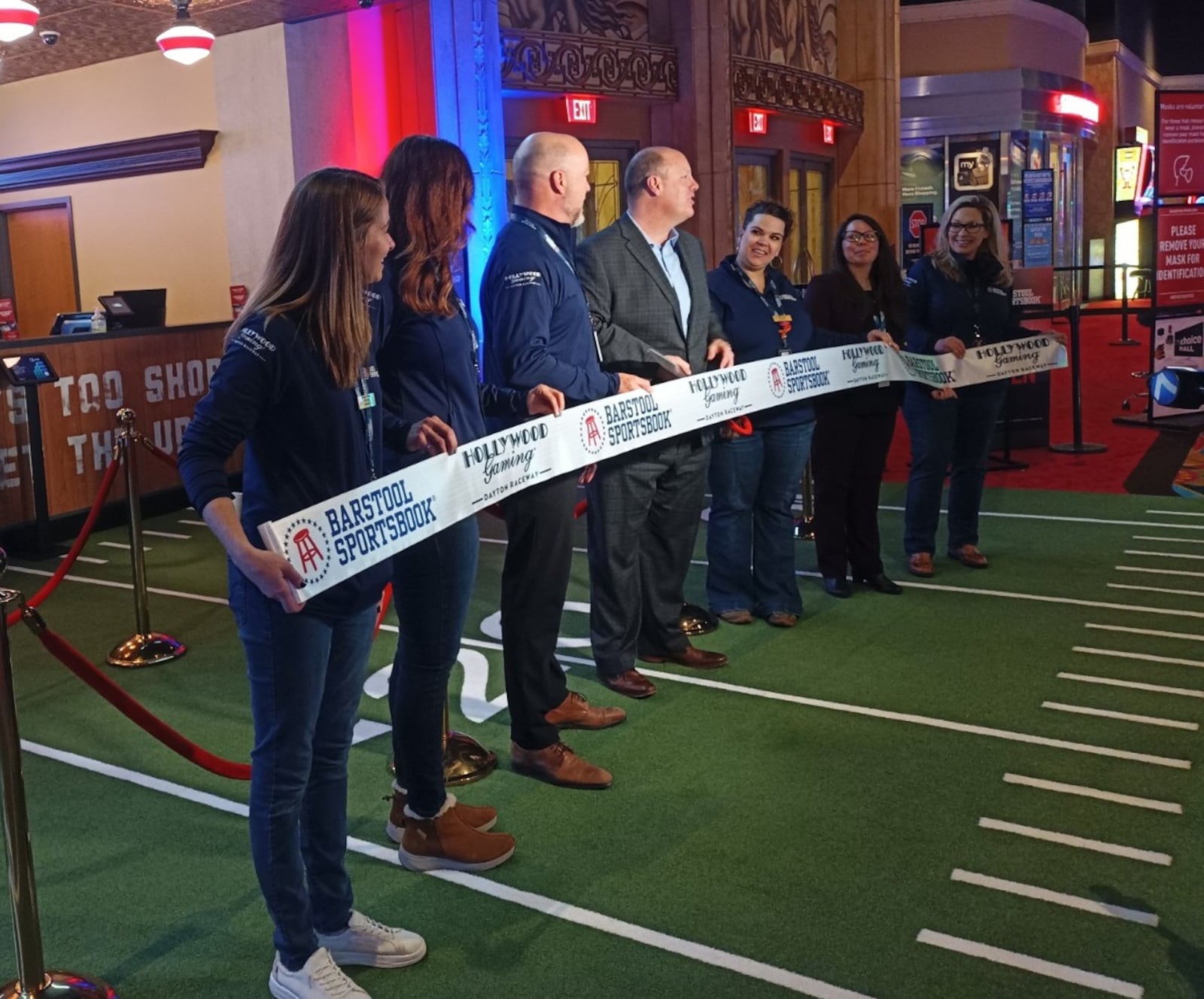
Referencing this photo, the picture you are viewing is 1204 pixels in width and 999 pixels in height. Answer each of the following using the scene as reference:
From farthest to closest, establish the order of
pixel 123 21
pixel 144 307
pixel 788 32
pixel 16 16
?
pixel 788 32 < pixel 123 21 < pixel 144 307 < pixel 16 16

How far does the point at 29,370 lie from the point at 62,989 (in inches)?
225

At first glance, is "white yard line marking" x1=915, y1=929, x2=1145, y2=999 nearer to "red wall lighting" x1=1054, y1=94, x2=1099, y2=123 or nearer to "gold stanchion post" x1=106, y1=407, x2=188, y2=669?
"gold stanchion post" x1=106, y1=407, x2=188, y2=669

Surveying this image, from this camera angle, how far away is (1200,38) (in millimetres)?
37312

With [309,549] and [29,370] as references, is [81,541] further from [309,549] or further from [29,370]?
[309,549]

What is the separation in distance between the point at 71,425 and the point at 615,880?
6463 mm

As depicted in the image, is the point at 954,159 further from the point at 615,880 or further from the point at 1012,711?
the point at 615,880

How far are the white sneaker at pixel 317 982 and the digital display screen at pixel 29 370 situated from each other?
5928 millimetres

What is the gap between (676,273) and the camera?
471cm

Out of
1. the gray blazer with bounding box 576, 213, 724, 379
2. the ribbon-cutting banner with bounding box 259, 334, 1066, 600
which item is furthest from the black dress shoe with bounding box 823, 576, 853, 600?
the gray blazer with bounding box 576, 213, 724, 379

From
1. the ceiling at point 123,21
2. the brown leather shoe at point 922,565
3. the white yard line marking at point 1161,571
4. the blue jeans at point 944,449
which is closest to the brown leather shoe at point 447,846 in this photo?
the brown leather shoe at point 922,565

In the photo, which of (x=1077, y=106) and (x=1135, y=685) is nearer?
(x=1135, y=685)

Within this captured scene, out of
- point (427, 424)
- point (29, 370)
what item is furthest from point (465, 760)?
point (29, 370)

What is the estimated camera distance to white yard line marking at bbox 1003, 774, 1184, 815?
3.62m

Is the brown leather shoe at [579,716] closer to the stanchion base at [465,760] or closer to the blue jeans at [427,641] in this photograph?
the stanchion base at [465,760]
